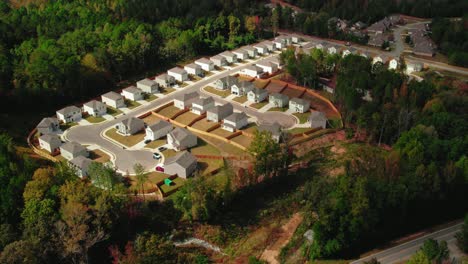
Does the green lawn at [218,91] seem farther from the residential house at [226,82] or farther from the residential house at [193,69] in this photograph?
the residential house at [193,69]

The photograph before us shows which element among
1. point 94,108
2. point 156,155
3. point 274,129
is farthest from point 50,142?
point 274,129

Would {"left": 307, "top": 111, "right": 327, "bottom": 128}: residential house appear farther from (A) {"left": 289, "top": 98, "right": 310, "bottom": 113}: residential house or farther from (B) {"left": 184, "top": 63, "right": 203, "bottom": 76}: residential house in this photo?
(B) {"left": 184, "top": 63, "right": 203, "bottom": 76}: residential house

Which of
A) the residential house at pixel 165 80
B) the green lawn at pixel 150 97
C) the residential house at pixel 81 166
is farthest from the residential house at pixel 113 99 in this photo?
the residential house at pixel 81 166

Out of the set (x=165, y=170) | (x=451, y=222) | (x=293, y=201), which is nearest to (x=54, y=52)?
(x=165, y=170)

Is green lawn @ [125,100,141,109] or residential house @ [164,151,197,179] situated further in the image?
green lawn @ [125,100,141,109]

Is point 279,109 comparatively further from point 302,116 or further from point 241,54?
point 241,54

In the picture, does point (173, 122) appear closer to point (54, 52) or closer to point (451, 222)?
point (54, 52)

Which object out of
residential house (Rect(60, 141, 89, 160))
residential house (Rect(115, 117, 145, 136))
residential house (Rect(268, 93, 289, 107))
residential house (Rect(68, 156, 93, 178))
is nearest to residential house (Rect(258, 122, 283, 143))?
residential house (Rect(268, 93, 289, 107))
